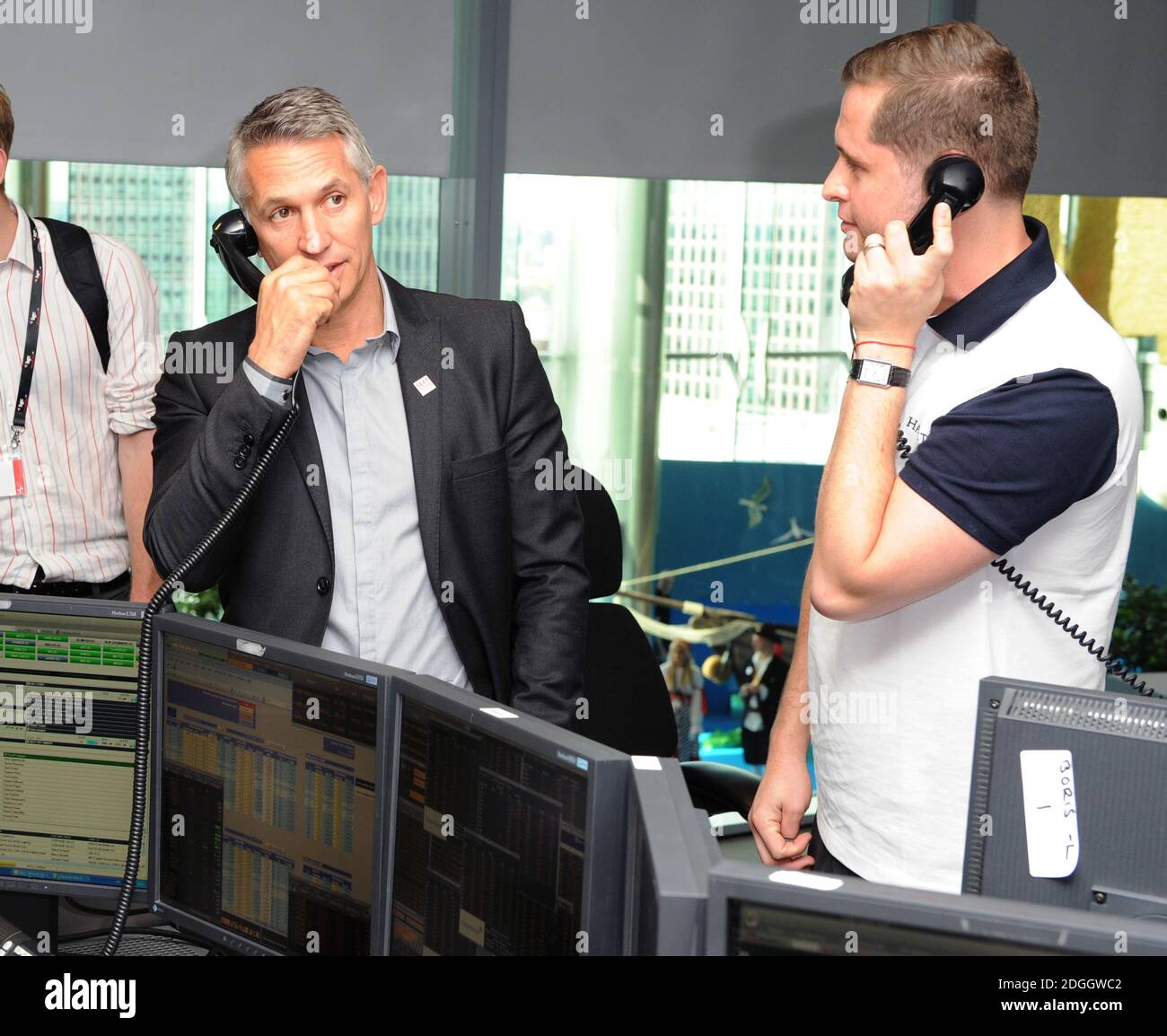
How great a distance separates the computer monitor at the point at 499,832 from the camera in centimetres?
120

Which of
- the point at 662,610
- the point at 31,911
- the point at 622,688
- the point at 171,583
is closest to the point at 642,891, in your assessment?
the point at 171,583

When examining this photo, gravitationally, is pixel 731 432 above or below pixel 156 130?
below

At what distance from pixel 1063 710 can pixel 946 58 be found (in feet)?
2.59

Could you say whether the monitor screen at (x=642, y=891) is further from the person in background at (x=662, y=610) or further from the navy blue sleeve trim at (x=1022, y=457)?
the person in background at (x=662, y=610)

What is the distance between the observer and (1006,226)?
1611 mm

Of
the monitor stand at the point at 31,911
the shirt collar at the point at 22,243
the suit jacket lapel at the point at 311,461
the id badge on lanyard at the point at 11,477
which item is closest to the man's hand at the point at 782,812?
the suit jacket lapel at the point at 311,461

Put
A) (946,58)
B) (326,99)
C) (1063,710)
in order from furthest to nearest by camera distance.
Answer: (326,99), (946,58), (1063,710)

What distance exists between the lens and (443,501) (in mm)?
2027

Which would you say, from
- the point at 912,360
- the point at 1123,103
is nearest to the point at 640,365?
the point at 1123,103

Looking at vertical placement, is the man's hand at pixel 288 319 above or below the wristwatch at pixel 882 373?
above

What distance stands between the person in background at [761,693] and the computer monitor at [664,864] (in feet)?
9.95

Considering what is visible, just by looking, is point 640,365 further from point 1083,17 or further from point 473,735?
point 473,735

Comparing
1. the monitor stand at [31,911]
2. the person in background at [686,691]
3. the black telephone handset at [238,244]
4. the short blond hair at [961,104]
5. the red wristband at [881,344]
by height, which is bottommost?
the person in background at [686,691]

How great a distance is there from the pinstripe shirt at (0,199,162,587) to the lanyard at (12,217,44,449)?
1 centimetres
